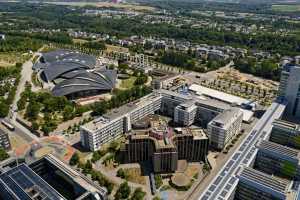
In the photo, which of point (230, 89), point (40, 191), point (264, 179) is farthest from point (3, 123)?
point (230, 89)

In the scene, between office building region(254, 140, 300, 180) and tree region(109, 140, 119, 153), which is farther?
tree region(109, 140, 119, 153)

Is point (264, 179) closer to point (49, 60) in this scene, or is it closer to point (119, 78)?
point (119, 78)

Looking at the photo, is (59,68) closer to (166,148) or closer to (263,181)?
(166,148)

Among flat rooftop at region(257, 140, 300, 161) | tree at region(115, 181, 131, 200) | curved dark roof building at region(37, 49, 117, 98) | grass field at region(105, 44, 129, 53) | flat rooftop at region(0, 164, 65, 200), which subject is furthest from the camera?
grass field at region(105, 44, 129, 53)

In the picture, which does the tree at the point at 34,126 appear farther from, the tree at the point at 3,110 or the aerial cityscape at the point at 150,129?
the tree at the point at 3,110

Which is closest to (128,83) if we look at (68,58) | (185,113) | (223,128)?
(68,58)

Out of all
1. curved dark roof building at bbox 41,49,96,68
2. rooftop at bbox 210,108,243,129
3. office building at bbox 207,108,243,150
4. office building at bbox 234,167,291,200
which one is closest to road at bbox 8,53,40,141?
curved dark roof building at bbox 41,49,96,68

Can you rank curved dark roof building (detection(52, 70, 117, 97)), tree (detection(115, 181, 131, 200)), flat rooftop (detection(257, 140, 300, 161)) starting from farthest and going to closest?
curved dark roof building (detection(52, 70, 117, 97))
flat rooftop (detection(257, 140, 300, 161))
tree (detection(115, 181, 131, 200))

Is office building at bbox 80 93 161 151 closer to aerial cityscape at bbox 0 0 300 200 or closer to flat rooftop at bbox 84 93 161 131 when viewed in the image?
flat rooftop at bbox 84 93 161 131
